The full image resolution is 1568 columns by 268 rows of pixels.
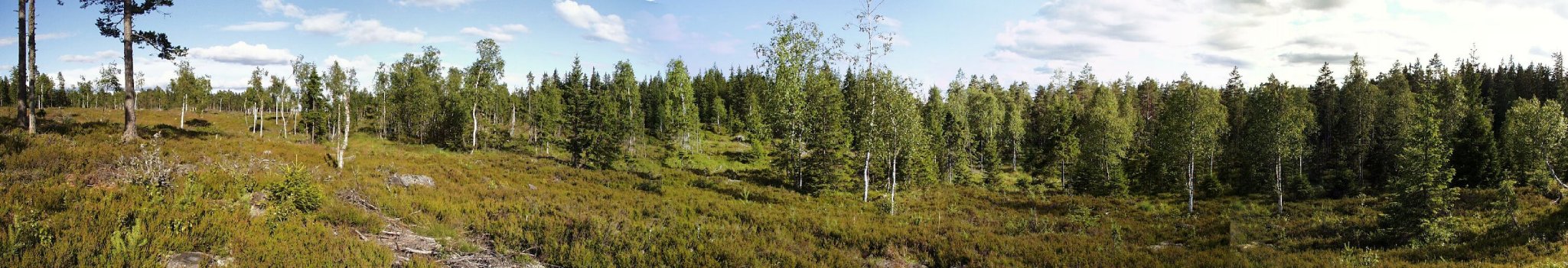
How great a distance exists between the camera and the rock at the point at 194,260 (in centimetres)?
894

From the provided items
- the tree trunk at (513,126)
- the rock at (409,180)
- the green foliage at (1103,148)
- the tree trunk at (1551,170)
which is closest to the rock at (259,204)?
the rock at (409,180)

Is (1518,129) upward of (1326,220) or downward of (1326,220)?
upward

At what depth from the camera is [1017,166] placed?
2462 inches

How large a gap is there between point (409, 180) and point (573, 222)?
30.6 ft

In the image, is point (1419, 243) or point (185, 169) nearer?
point (185, 169)

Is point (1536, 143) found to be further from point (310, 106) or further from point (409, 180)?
point (310, 106)

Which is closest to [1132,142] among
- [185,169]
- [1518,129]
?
[1518,129]

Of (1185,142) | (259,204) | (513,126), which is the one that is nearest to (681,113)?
(513,126)

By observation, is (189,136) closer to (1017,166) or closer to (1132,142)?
(1017,166)

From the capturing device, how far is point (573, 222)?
16.6 m

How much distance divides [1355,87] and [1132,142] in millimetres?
17105

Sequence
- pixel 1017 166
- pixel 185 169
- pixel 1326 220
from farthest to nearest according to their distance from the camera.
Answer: pixel 1017 166
pixel 1326 220
pixel 185 169

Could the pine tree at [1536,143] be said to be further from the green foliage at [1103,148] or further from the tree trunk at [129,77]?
the tree trunk at [129,77]

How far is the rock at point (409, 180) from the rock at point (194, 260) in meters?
11.8
